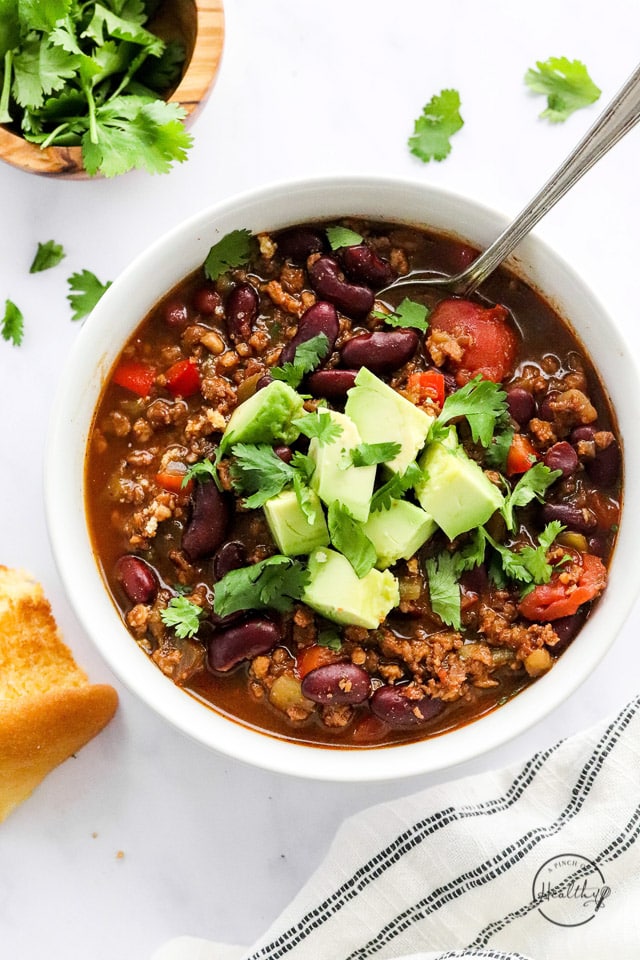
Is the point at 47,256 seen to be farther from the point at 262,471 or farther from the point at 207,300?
the point at 262,471

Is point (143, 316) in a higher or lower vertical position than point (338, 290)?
lower

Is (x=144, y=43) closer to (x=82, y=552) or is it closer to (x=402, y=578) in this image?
(x=82, y=552)

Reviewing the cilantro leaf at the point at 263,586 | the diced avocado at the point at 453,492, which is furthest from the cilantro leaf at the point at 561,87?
the cilantro leaf at the point at 263,586

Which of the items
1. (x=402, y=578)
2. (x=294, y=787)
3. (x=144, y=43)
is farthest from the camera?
(x=294, y=787)

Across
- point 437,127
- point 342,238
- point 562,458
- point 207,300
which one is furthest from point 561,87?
point 207,300

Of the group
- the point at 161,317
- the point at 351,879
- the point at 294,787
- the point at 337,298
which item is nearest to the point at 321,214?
the point at 337,298

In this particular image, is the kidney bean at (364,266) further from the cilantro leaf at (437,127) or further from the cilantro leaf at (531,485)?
the cilantro leaf at (531,485)
